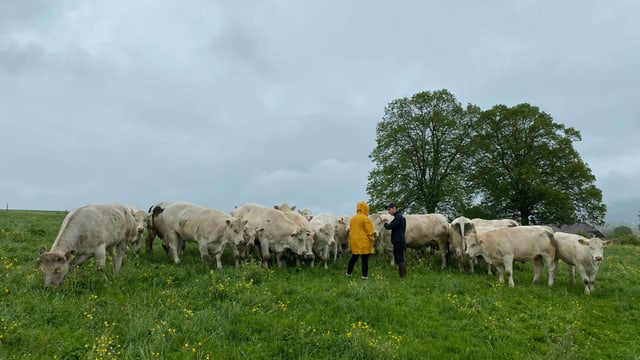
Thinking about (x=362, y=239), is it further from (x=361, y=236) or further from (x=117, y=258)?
(x=117, y=258)

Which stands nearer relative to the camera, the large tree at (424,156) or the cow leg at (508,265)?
the cow leg at (508,265)

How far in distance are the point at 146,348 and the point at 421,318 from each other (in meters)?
5.87

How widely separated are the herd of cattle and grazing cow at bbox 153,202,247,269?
34 mm

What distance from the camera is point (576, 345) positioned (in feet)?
27.6

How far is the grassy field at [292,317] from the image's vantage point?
7.44 meters

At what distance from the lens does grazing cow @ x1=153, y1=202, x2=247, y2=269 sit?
1431 centimetres

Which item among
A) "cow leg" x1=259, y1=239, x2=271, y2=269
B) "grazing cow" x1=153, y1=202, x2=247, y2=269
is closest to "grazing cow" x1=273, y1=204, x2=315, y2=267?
"cow leg" x1=259, y1=239, x2=271, y2=269

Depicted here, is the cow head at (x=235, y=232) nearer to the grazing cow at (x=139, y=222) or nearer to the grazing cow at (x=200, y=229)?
the grazing cow at (x=200, y=229)

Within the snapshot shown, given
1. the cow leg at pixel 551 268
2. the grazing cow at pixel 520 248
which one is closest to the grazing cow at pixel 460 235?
the grazing cow at pixel 520 248

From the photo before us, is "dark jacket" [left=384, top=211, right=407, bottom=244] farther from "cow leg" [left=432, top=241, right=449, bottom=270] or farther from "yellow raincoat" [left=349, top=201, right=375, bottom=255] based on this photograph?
"cow leg" [left=432, top=241, right=449, bottom=270]

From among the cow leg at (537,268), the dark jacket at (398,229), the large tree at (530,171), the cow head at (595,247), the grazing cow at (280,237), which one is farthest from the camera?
the large tree at (530,171)

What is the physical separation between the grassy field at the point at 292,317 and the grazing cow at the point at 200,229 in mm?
1523

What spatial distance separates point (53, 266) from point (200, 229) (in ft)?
17.2

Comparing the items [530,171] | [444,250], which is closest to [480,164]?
[530,171]
